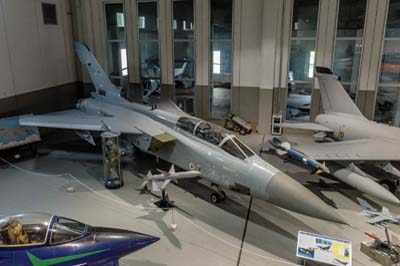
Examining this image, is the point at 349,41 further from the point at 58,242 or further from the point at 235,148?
the point at 58,242

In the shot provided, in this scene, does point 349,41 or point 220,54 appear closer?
point 349,41

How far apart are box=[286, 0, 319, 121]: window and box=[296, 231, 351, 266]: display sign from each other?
823cm

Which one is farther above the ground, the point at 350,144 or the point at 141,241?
the point at 350,144

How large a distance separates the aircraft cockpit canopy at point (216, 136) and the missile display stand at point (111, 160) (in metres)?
1.58

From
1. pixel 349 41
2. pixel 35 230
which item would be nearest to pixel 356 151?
pixel 349 41

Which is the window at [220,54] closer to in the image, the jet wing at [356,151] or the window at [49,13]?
the jet wing at [356,151]

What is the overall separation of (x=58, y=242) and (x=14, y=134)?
621 cm

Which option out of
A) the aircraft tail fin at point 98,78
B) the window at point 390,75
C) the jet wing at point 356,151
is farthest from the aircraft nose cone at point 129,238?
the window at point 390,75

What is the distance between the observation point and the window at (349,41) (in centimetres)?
1109

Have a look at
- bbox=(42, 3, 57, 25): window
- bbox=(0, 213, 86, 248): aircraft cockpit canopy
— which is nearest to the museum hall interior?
bbox=(0, 213, 86, 248): aircraft cockpit canopy

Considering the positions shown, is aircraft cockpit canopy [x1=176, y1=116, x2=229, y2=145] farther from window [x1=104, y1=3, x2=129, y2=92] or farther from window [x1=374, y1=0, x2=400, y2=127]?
window [x1=374, y1=0, x2=400, y2=127]

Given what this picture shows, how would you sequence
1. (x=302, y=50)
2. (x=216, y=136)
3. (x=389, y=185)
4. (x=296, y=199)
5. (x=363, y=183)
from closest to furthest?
(x=296, y=199), (x=363, y=183), (x=216, y=136), (x=389, y=185), (x=302, y=50)

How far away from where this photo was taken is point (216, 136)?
6781 millimetres

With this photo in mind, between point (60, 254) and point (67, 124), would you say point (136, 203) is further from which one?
point (67, 124)
